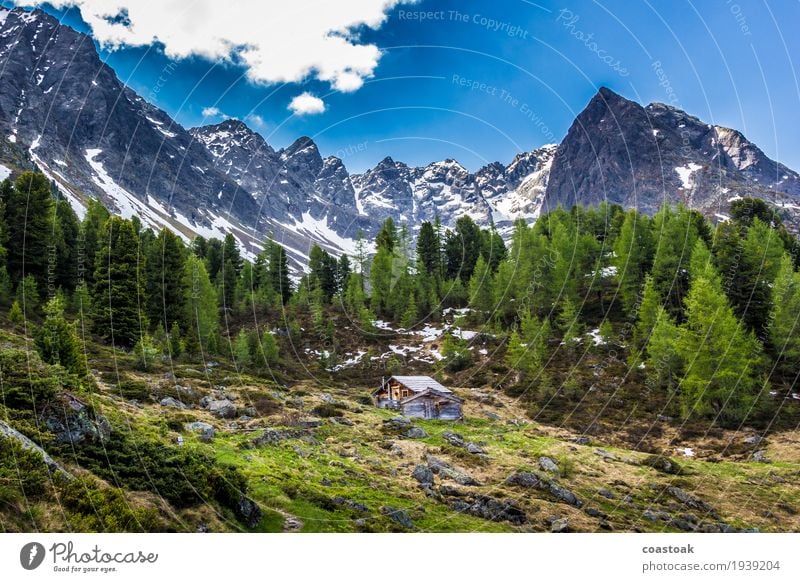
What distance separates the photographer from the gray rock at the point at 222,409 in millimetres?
30250

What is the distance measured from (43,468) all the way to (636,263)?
2273 inches

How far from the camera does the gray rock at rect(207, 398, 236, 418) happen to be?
99.2ft

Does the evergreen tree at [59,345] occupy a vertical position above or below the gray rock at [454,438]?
above

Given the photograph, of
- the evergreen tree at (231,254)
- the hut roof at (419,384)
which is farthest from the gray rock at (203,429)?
the evergreen tree at (231,254)

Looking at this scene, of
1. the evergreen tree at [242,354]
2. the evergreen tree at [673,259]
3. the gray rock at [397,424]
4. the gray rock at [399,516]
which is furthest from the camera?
the evergreen tree at [673,259]

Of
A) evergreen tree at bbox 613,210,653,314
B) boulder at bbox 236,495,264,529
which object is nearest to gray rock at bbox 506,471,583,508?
boulder at bbox 236,495,264,529

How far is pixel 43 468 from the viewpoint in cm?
1074

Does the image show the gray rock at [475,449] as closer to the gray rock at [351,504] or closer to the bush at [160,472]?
the gray rock at [351,504]

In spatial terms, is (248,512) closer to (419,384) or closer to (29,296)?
(419,384)

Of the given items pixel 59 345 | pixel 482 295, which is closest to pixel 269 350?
pixel 482 295
